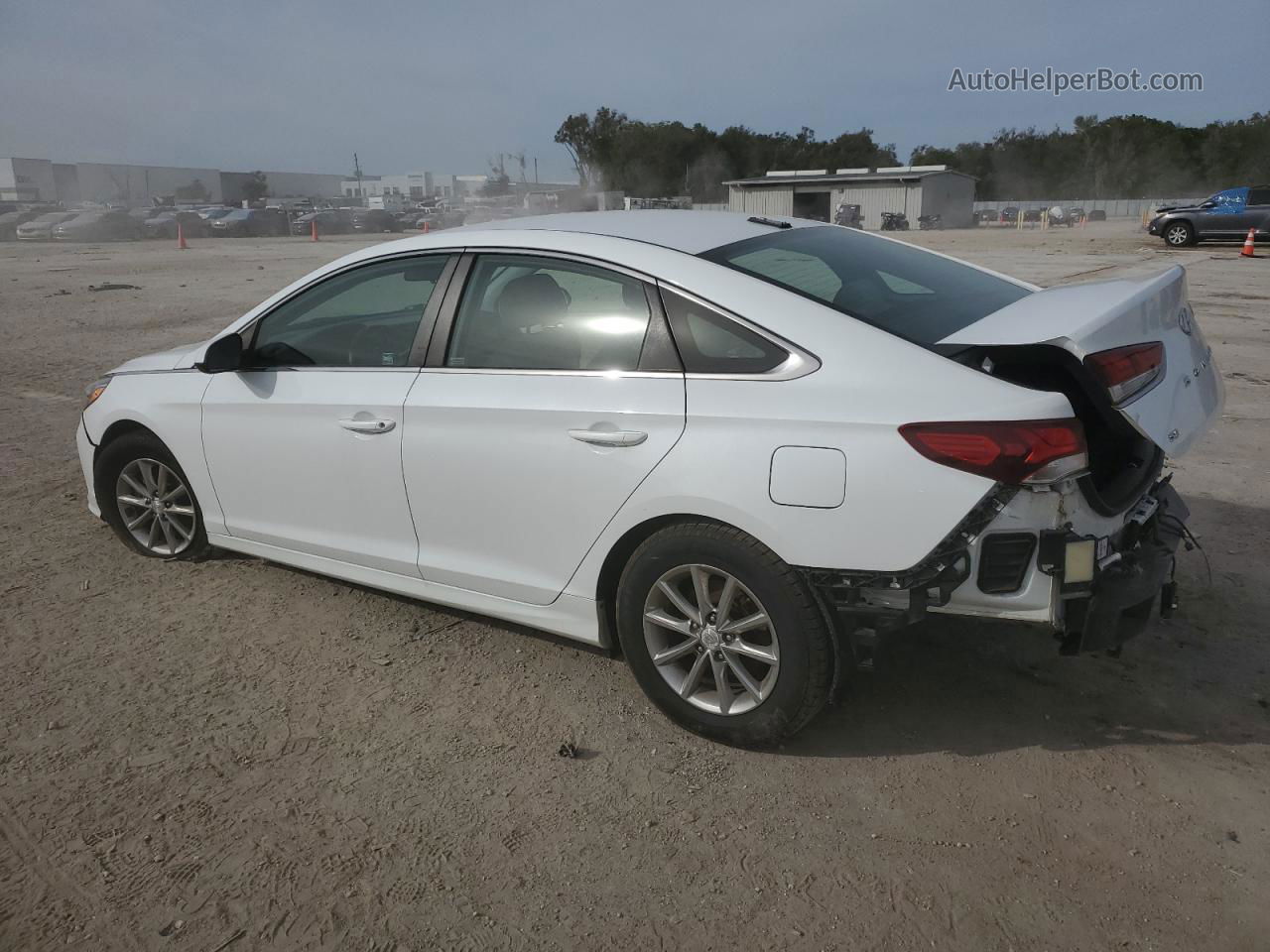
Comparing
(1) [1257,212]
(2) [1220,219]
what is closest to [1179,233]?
(2) [1220,219]

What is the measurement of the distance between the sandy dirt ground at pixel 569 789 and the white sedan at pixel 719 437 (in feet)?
1.07

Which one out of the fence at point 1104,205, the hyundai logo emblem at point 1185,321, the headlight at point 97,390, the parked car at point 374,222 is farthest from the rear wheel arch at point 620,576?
the fence at point 1104,205

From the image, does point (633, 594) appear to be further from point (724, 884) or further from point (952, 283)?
point (952, 283)

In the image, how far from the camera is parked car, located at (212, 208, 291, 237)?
4175 centimetres

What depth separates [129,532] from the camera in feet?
15.8

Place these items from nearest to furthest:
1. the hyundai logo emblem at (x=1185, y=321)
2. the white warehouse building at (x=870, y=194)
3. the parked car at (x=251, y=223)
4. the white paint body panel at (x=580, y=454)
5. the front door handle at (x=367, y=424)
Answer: the white paint body panel at (x=580, y=454) < the hyundai logo emblem at (x=1185, y=321) < the front door handle at (x=367, y=424) < the parked car at (x=251, y=223) < the white warehouse building at (x=870, y=194)

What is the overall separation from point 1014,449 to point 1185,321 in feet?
3.54

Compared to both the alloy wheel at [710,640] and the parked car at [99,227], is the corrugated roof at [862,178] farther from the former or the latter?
the alloy wheel at [710,640]

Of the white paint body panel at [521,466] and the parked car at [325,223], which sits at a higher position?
the parked car at [325,223]

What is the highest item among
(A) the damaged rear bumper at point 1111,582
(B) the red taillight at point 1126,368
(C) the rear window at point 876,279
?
(C) the rear window at point 876,279

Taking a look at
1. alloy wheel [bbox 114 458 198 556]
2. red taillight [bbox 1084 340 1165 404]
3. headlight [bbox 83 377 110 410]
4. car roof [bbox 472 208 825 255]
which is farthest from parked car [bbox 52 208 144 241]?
red taillight [bbox 1084 340 1165 404]

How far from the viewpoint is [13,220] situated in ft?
135

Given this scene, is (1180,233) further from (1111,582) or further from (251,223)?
(251,223)

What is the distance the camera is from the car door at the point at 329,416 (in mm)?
3662
